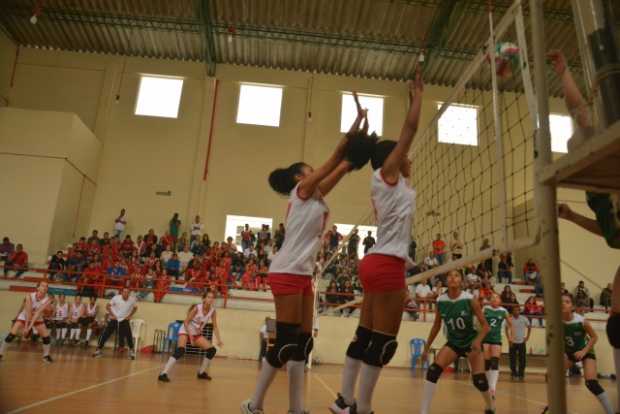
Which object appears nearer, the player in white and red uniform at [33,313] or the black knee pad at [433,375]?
the black knee pad at [433,375]

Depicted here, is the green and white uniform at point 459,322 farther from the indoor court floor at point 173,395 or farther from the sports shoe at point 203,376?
the sports shoe at point 203,376

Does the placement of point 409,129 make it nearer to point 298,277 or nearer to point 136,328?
point 298,277

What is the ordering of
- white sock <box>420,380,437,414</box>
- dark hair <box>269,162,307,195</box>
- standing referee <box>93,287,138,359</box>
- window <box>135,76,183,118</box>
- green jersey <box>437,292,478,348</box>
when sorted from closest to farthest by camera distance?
dark hair <box>269,162,307,195</box> < white sock <box>420,380,437,414</box> < green jersey <box>437,292,478,348</box> < standing referee <box>93,287,138,359</box> < window <box>135,76,183,118</box>

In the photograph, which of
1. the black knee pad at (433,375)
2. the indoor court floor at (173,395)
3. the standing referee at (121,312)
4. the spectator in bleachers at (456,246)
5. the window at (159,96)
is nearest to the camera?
the indoor court floor at (173,395)

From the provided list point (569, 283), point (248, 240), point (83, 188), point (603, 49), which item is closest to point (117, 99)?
point (83, 188)

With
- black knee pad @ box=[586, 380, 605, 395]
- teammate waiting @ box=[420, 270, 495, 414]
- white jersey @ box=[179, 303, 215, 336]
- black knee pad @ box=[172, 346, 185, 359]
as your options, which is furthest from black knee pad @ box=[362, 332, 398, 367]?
white jersey @ box=[179, 303, 215, 336]

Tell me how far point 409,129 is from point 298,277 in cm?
127

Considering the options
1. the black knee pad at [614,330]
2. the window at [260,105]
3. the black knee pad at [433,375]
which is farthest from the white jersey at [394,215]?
the window at [260,105]

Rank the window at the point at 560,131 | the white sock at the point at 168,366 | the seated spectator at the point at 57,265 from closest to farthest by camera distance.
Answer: the white sock at the point at 168,366
the seated spectator at the point at 57,265
the window at the point at 560,131

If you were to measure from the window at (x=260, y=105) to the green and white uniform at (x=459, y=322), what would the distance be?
16.2 meters

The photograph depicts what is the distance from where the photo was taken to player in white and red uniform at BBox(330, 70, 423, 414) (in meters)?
3.11

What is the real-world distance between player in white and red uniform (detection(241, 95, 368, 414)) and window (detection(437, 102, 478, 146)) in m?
15.4

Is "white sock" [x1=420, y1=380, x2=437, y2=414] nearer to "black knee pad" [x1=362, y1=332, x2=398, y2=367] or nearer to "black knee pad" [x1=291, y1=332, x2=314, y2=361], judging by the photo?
"black knee pad" [x1=291, y1=332, x2=314, y2=361]

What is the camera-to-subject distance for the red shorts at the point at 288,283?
3.46 m
